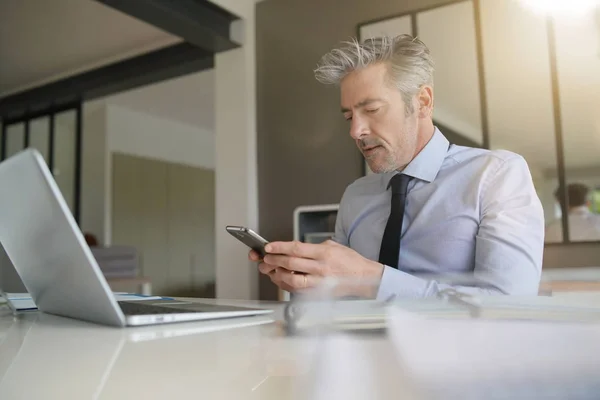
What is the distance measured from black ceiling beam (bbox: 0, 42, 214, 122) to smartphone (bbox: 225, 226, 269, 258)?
2933 millimetres

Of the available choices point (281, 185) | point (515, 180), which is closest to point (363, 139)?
point (515, 180)

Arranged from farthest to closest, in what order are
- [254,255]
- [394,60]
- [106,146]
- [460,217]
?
[106,146], [394,60], [460,217], [254,255]

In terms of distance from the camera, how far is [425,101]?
1527 millimetres

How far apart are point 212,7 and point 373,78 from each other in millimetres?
2098

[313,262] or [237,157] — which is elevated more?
[237,157]

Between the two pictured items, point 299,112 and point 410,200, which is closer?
point 410,200

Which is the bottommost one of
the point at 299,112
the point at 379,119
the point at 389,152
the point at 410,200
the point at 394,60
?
the point at 410,200

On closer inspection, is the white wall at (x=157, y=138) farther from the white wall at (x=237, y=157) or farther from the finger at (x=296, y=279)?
the finger at (x=296, y=279)

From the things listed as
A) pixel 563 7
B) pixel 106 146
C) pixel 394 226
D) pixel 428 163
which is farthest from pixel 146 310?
pixel 106 146

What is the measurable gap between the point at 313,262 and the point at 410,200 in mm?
562

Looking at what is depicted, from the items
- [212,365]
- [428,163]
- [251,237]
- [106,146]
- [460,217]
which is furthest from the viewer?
[106,146]

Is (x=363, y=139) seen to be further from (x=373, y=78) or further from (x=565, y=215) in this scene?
(x=565, y=215)

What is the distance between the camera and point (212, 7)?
126 inches

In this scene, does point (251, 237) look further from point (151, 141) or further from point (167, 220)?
point (151, 141)
